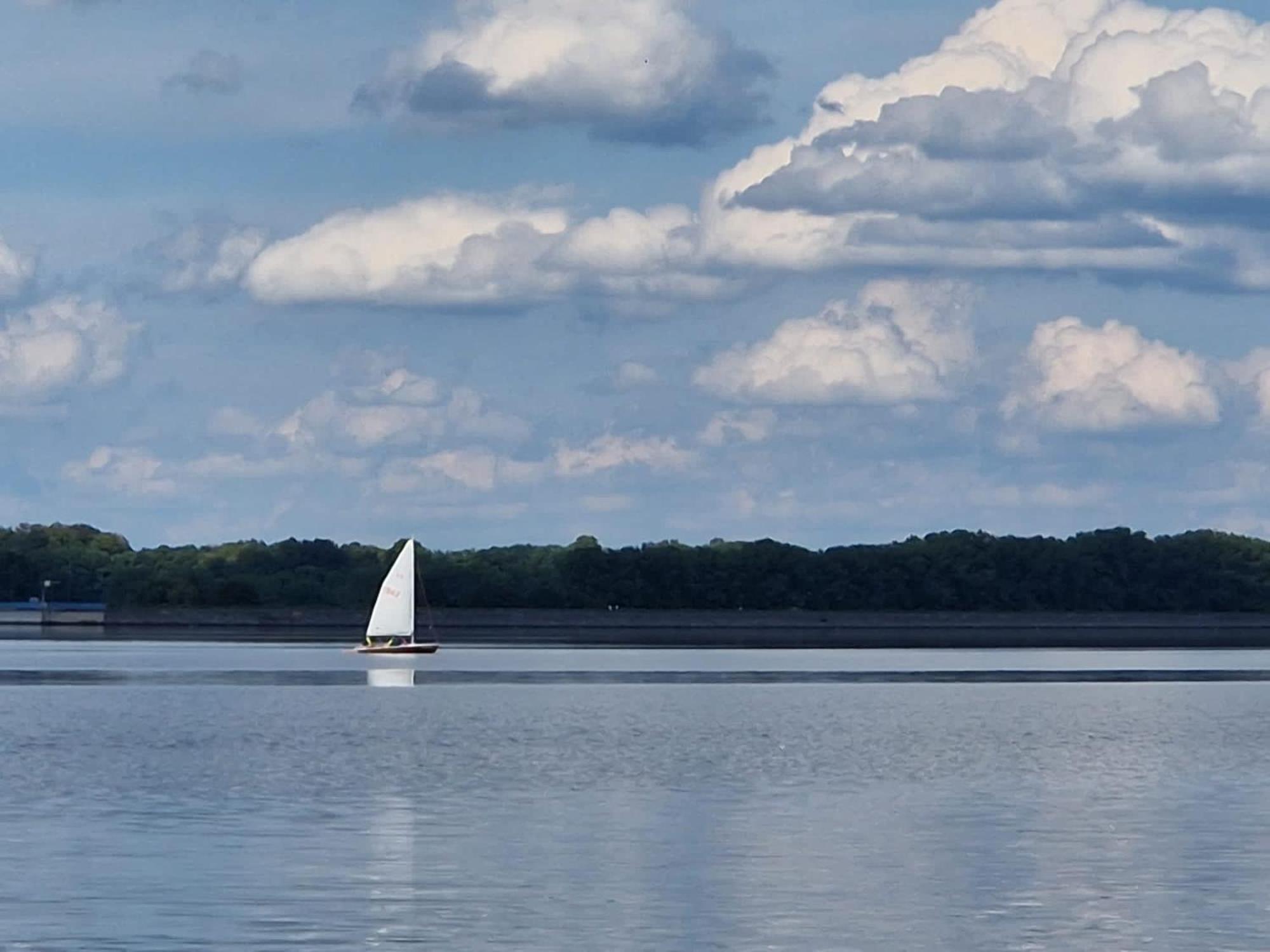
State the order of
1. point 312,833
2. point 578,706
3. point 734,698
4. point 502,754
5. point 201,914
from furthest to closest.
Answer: point 734,698 → point 578,706 → point 502,754 → point 312,833 → point 201,914

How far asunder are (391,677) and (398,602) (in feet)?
107

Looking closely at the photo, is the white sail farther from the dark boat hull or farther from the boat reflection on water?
the boat reflection on water

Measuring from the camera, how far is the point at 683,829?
47031 mm

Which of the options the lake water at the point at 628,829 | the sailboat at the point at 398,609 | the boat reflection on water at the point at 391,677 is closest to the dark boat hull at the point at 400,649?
the sailboat at the point at 398,609

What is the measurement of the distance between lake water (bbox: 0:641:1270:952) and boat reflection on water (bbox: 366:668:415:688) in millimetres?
27607

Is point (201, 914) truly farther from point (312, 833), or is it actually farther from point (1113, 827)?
point (1113, 827)

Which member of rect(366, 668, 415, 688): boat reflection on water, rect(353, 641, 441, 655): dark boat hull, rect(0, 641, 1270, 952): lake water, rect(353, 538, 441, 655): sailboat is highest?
rect(353, 538, 441, 655): sailboat

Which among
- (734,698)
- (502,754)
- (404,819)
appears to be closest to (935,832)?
(404,819)

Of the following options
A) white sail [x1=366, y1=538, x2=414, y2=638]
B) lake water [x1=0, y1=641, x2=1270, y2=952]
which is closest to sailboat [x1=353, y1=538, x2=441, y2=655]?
white sail [x1=366, y1=538, x2=414, y2=638]

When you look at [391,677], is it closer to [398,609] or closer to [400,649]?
[398,609]

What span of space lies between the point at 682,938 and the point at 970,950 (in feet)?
11.5

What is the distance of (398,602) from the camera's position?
171 m

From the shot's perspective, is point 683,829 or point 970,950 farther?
point 683,829

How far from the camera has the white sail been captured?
554 ft
